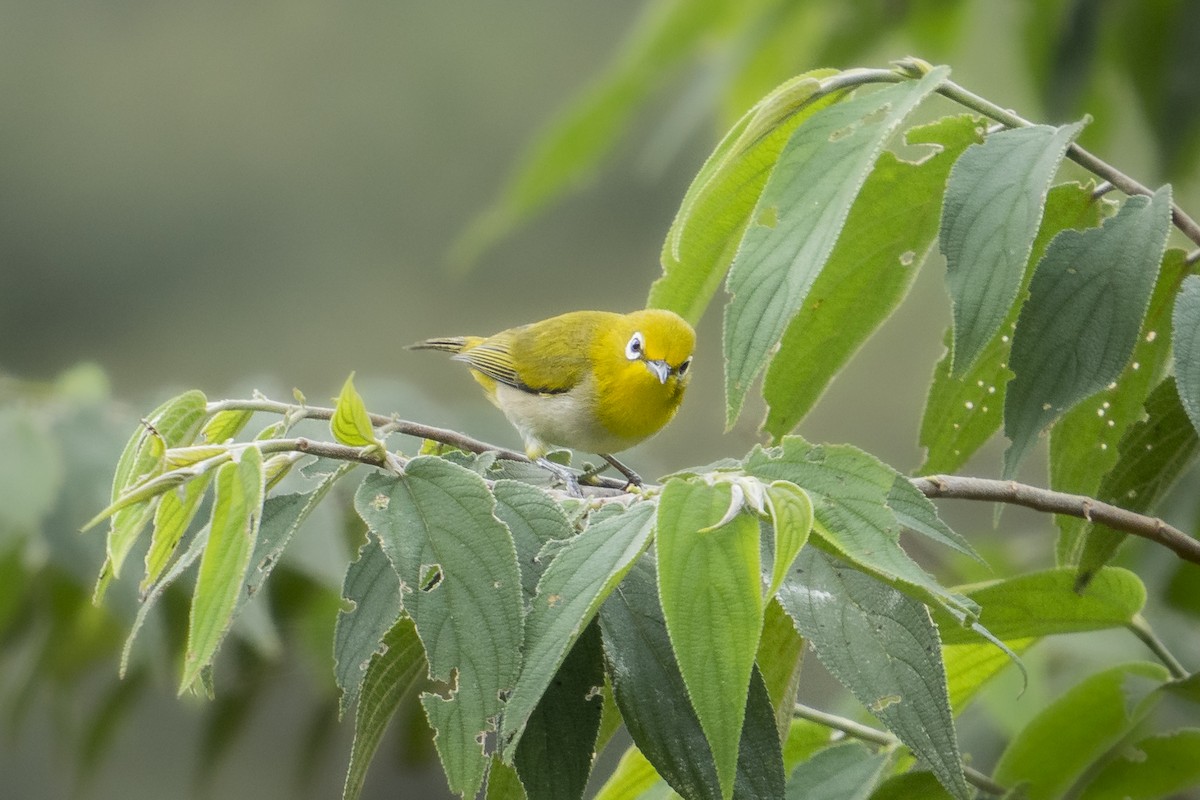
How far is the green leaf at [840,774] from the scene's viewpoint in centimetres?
116

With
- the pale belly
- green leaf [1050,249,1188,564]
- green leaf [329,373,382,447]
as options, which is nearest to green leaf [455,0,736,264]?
the pale belly

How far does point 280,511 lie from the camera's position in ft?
3.35

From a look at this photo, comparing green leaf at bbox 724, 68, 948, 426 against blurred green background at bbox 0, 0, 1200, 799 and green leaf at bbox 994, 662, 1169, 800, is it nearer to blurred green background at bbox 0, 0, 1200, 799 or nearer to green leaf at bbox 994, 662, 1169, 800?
green leaf at bbox 994, 662, 1169, 800

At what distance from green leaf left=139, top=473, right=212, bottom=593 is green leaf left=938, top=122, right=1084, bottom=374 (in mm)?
551

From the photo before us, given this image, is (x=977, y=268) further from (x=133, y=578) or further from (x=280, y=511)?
(x=133, y=578)

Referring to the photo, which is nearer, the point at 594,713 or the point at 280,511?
the point at 594,713

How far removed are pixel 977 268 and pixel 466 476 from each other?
0.41 meters

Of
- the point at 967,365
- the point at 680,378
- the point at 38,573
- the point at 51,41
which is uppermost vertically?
the point at 51,41

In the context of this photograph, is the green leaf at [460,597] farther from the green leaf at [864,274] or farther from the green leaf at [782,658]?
the green leaf at [864,274]

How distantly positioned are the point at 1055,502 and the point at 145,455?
0.71 metres

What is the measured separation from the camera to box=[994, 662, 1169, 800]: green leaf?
4.20 feet

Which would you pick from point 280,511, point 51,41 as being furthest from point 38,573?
point 51,41

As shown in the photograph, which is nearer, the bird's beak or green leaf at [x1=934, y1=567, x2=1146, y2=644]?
green leaf at [x1=934, y1=567, x2=1146, y2=644]

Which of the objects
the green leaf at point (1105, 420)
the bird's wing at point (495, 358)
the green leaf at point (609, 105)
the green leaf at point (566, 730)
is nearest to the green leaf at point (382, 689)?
the green leaf at point (566, 730)
